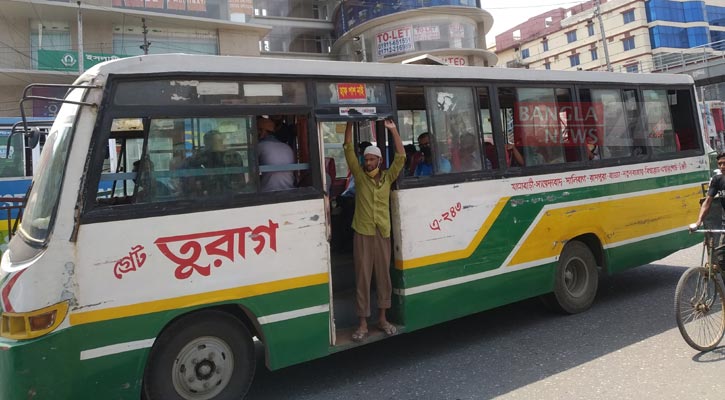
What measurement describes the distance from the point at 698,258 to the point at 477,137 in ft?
18.2

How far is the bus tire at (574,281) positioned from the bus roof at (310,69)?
2055mm

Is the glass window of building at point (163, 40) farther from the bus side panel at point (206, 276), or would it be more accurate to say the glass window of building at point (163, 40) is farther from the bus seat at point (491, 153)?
the bus side panel at point (206, 276)

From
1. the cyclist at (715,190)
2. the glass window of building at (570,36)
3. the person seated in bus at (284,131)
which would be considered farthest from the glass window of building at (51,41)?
the glass window of building at (570,36)

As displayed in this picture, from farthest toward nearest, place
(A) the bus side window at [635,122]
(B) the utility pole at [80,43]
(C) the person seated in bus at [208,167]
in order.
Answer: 1. (B) the utility pole at [80,43]
2. (A) the bus side window at [635,122]
3. (C) the person seated in bus at [208,167]

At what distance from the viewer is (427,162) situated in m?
4.89

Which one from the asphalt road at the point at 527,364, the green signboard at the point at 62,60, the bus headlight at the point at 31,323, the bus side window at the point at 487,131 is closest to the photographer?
the bus headlight at the point at 31,323

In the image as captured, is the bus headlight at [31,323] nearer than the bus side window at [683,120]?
Yes

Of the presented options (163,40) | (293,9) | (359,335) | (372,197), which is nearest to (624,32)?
(293,9)

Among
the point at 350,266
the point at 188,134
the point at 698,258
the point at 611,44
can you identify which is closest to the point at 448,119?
the point at 350,266

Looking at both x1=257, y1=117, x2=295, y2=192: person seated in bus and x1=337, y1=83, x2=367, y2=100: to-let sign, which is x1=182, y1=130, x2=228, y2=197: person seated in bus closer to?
x1=257, y1=117, x2=295, y2=192: person seated in bus

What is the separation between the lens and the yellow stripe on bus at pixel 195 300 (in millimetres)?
3258

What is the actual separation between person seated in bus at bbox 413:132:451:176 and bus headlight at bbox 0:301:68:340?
10.2 ft

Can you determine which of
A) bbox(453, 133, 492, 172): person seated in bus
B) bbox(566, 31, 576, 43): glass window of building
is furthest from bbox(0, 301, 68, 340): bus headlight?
bbox(566, 31, 576, 43): glass window of building

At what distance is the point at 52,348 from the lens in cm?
311
